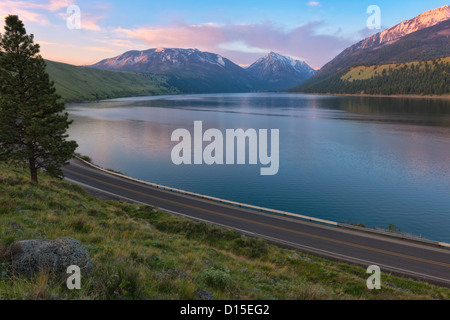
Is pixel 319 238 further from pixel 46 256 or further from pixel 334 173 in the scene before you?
pixel 334 173

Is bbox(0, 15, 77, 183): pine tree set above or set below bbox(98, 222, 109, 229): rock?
above

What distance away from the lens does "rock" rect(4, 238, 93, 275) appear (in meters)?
7.73

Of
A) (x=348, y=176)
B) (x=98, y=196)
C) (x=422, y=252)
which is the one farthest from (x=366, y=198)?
(x=98, y=196)

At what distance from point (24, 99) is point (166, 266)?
92.8ft

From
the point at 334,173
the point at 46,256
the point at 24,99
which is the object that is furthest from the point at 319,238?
the point at 24,99

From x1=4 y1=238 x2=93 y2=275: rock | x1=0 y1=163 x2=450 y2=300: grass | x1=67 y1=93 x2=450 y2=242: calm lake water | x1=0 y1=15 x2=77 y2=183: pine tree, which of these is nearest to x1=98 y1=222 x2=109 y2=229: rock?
x1=0 y1=163 x2=450 y2=300: grass

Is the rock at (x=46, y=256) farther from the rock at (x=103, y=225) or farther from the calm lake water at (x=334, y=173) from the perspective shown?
the calm lake water at (x=334, y=173)

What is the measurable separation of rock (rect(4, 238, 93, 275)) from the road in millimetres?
21849

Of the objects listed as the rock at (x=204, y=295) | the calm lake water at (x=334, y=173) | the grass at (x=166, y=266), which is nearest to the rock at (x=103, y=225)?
the grass at (x=166, y=266)

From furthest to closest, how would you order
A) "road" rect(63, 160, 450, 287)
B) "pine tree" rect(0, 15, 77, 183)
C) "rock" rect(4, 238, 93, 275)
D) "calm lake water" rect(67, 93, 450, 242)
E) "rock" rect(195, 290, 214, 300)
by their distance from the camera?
"calm lake water" rect(67, 93, 450, 242) < "pine tree" rect(0, 15, 77, 183) < "road" rect(63, 160, 450, 287) < "rock" rect(195, 290, 214, 300) < "rock" rect(4, 238, 93, 275)

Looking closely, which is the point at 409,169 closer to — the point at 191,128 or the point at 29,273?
the point at 29,273

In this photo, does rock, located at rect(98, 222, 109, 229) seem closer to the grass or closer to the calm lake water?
the grass

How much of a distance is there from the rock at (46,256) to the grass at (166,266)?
284mm
